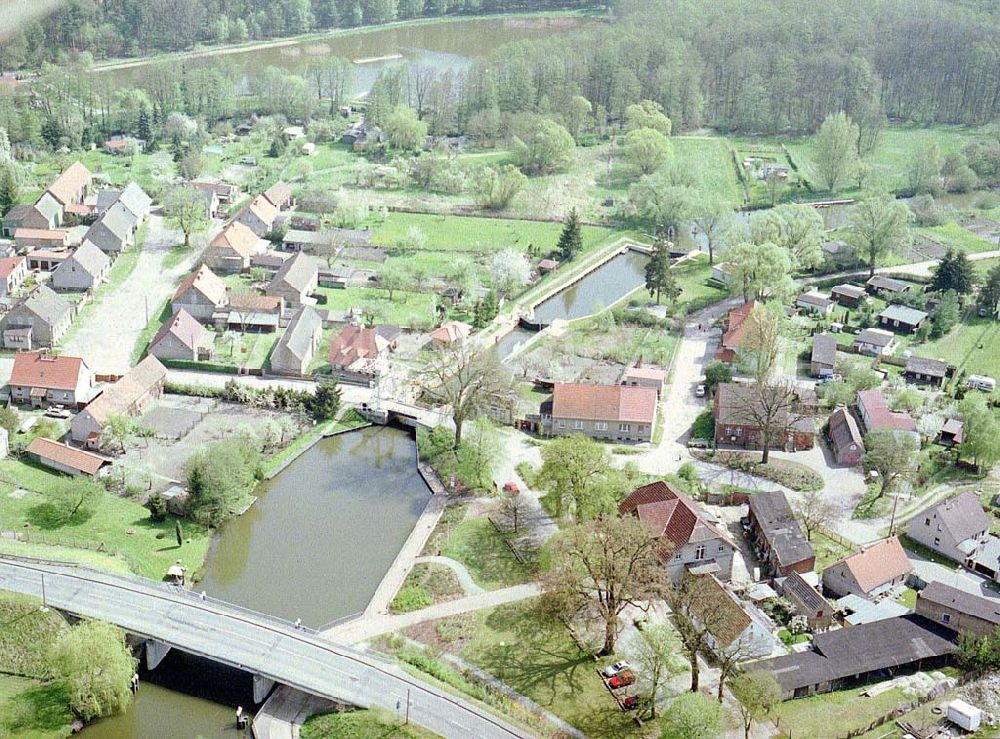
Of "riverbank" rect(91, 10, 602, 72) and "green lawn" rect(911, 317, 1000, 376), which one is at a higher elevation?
"riverbank" rect(91, 10, 602, 72)

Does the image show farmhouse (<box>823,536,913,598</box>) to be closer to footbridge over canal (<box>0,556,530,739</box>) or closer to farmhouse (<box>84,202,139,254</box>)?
footbridge over canal (<box>0,556,530,739</box>)

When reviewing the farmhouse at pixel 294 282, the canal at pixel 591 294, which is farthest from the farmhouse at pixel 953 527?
the farmhouse at pixel 294 282

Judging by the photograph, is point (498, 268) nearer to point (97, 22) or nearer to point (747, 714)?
point (747, 714)

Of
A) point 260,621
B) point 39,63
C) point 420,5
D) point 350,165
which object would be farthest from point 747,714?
point 420,5

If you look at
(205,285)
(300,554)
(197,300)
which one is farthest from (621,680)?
(205,285)

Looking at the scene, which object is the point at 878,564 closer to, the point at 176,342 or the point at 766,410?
the point at 766,410

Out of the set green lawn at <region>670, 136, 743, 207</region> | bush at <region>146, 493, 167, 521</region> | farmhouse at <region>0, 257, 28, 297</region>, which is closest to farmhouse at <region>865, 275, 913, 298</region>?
green lawn at <region>670, 136, 743, 207</region>
